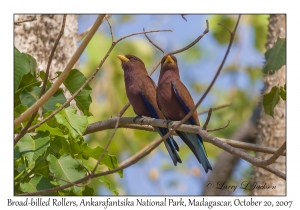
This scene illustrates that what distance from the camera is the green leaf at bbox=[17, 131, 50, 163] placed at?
307 centimetres

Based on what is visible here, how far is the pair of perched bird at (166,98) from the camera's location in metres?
4.13

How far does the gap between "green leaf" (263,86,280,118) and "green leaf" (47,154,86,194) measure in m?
1.45

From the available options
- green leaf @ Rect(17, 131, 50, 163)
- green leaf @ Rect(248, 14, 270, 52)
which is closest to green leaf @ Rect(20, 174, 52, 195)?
green leaf @ Rect(17, 131, 50, 163)

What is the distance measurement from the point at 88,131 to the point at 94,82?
486 centimetres

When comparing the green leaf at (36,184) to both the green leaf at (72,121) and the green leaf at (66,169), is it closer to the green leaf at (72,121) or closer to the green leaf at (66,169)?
the green leaf at (66,169)

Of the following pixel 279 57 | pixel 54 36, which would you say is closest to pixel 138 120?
→ pixel 279 57

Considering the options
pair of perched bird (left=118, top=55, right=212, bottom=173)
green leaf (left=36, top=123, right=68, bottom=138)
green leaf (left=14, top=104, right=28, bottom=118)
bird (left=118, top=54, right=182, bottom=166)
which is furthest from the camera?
bird (left=118, top=54, right=182, bottom=166)

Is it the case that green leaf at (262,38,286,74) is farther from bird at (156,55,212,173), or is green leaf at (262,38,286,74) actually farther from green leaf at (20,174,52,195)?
green leaf at (20,174,52,195)

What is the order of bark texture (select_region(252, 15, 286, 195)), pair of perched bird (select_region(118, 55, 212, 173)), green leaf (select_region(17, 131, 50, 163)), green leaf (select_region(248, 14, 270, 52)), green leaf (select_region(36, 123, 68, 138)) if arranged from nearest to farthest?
green leaf (select_region(17, 131, 50, 163)) → green leaf (select_region(36, 123, 68, 138)) → pair of perched bird (select_region(118, 55, 212, 173)) → bark texture (select_region(252, 15, 286, 195)) → green leaf (select_region(248, 14, 270, 52))

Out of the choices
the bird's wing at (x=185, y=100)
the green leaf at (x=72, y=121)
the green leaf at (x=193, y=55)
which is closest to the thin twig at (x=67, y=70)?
the green leaf at (x=72, y=121)

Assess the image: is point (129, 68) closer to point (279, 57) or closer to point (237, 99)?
point (279, 57)

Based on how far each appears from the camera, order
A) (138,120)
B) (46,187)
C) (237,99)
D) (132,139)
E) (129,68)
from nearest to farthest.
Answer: (46,187), (138,120), (129,68), (132,139), (237,99)

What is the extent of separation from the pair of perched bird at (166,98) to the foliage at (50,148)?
889mm

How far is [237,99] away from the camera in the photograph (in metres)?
8.63
